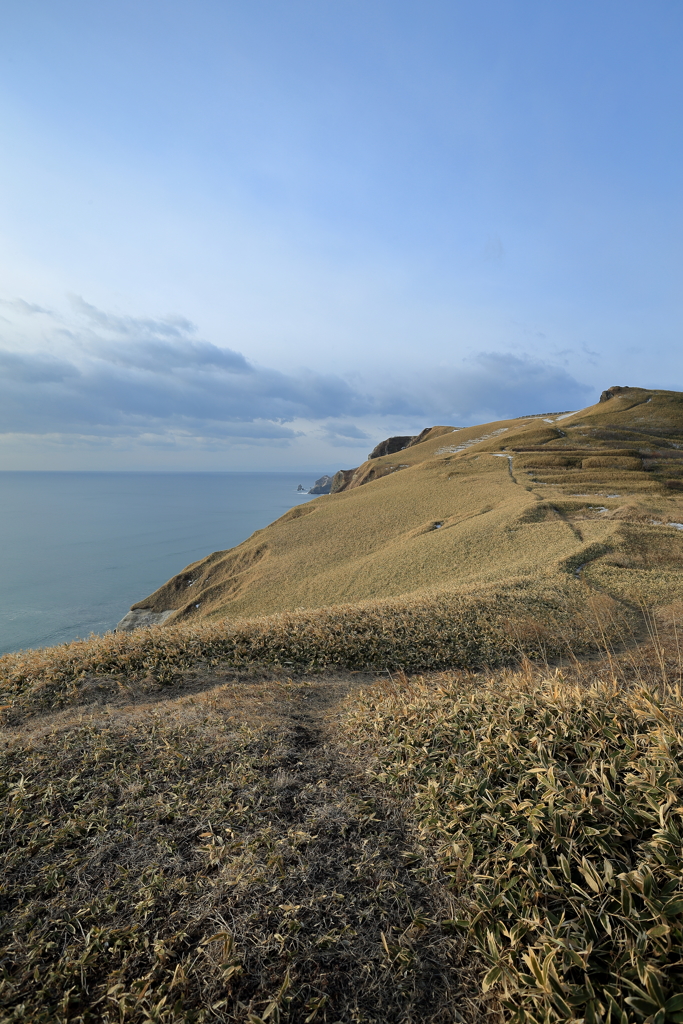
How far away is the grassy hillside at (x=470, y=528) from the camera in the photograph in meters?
24.8

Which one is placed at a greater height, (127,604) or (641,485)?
(641,485)

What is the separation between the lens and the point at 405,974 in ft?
11.8

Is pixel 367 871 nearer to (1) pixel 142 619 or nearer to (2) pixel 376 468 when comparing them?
(1) pixel 142 619

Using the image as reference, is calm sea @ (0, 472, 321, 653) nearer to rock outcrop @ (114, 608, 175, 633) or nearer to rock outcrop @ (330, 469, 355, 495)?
rock outcrop @ (114, 608, 175, 633)

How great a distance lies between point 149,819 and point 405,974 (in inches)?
128

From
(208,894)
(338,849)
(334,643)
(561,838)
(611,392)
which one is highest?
(611,392)

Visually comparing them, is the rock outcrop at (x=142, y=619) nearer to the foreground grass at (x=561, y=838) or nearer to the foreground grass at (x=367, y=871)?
the foreground grass at (x=367, y=871)

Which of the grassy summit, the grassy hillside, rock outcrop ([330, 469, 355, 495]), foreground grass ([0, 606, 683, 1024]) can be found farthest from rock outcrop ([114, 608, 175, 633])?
rock outcrop ([330, 469, 355, 495])

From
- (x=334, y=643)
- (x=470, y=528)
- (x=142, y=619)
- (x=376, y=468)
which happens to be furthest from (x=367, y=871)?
(x=376, y=468)

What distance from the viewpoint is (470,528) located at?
103ft

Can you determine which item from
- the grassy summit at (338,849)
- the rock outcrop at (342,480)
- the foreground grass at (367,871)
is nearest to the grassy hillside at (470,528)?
the grassy summit at (338,849)

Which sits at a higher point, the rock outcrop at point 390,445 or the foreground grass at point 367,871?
the rock outcrop at point 390,445

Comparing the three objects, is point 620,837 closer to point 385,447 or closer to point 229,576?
point 229,576

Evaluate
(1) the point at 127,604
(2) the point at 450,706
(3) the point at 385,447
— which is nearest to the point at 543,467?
(2) the point at 450,706
